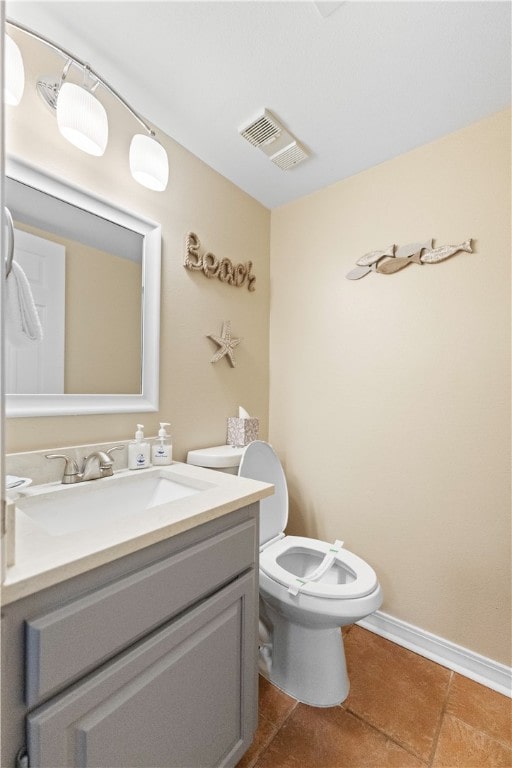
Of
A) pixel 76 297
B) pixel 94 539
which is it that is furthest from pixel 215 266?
pixel 94 539

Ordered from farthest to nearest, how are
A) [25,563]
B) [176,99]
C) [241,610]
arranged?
[176,99]
[241,610]
[25,563]

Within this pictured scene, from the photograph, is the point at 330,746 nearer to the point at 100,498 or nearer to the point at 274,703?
the point at 274,703

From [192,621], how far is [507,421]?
1.36m

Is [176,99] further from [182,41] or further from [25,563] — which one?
[25,563]

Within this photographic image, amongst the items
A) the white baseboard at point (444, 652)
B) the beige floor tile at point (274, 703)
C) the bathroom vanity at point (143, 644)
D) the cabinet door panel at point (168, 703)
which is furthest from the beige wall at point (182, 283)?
the white baseboard at point (444, 652)

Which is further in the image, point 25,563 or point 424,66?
point 424,66

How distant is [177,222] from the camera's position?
1.51 m

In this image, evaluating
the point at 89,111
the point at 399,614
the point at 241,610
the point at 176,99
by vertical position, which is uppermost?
the point at 176,99

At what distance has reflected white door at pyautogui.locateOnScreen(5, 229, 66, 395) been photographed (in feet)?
3.36

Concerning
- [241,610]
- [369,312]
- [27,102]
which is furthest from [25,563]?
[369,312]

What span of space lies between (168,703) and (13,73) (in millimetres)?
1680

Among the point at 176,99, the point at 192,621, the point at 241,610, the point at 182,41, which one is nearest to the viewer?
the point at 192,621

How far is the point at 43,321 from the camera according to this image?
1085 millimetres

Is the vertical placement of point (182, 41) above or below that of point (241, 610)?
above
